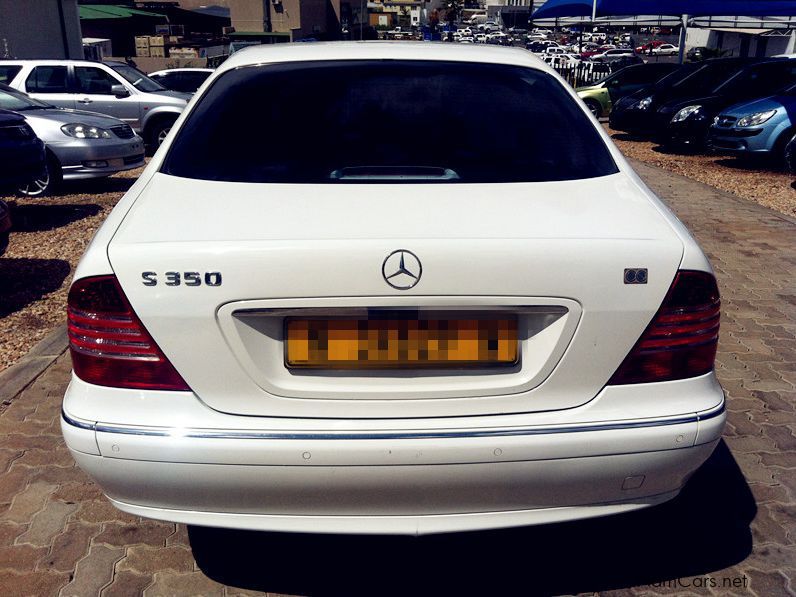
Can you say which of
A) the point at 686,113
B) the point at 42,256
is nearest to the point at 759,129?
the point at 686,113

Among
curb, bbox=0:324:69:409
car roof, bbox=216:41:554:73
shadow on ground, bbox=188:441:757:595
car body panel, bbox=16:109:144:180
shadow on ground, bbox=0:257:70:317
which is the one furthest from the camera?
car body panel, bbox=16:109:144:180

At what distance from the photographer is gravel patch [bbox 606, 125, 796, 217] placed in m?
9.77

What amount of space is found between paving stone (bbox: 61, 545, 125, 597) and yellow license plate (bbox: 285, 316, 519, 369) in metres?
1.17

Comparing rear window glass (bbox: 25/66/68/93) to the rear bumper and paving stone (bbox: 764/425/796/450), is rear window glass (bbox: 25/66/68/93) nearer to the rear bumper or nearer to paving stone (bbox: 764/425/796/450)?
the rear bumper

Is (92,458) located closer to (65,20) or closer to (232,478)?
(232,478)

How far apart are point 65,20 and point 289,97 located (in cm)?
2151

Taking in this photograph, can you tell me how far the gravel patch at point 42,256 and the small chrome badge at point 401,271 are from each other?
11.0 ft

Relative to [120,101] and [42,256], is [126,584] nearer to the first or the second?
[42,256]

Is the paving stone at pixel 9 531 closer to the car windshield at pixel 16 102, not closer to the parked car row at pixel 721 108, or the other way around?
the car windshield at pixel 16 102

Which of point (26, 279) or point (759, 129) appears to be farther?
point (759, 129)

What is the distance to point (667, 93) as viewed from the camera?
1559 centimetres

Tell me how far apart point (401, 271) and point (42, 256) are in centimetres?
575

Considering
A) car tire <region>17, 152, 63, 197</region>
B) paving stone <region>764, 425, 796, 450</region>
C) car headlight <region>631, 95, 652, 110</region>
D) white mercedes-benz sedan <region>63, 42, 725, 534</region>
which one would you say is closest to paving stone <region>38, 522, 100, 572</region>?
white mercedes-benz sedan <region>63, 42, 725, 534</region>

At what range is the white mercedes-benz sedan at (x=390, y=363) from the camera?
2004 mm
